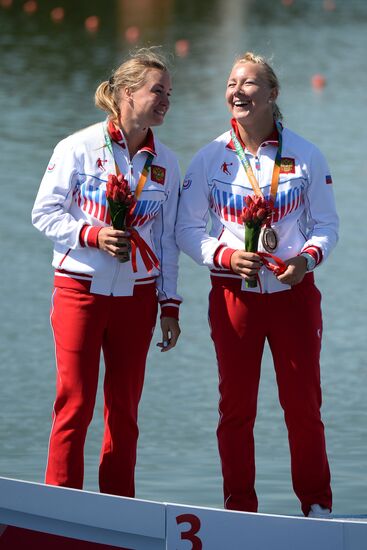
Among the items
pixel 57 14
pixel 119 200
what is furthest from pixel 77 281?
pixel 57 14

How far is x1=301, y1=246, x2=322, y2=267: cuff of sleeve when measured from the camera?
20.4 feet

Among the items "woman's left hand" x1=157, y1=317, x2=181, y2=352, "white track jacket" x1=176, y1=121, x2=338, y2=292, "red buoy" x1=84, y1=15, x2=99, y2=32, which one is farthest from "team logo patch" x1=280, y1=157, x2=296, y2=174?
"red buoy" x1=84, y1=15, x2=99, y2=32

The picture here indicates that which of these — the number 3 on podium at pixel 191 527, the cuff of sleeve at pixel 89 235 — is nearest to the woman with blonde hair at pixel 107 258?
the cuff of sleeve at pixel 89 235

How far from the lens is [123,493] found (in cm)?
634

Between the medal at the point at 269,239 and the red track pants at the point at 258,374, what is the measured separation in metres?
0.19

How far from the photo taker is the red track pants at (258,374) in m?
6.22

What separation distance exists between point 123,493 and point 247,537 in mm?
1125

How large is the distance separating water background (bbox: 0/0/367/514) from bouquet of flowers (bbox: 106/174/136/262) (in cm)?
81

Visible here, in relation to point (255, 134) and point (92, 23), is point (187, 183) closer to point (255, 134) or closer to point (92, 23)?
point (255, 134)

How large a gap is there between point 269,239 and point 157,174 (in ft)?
1.72

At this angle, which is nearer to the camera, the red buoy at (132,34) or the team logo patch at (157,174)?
the team logo patch at (157,174)

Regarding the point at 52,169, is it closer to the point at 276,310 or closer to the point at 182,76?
the point at 276,310

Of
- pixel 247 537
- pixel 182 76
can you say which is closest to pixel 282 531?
pixel 247 537

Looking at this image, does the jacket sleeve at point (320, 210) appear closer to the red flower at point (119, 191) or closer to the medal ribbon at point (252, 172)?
the medal ribbon at point (252, 172)
